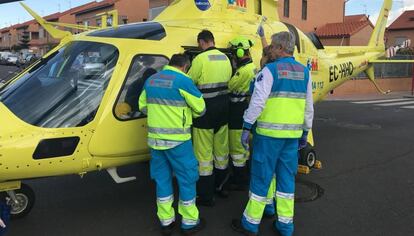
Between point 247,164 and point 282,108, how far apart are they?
5.58 ft

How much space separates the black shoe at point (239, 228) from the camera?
400cm

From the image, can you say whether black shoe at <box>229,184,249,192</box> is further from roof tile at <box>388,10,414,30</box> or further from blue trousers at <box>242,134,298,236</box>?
roof tile at <box>388,10,414,30</box>

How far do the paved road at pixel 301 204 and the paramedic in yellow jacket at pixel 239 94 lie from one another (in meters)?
0.55

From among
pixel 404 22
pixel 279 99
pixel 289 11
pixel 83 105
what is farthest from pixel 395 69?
pixel 404 22

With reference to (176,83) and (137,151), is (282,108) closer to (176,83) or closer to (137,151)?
(176,83)

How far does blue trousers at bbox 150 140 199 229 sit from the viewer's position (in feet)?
12.8

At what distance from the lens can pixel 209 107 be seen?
4.49 meters

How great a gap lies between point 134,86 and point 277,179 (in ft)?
5.87

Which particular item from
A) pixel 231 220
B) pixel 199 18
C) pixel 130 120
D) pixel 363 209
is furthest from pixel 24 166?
pixel 363 209

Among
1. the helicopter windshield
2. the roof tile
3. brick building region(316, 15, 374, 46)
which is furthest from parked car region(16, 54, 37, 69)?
the roof tile

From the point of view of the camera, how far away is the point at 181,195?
401 cm

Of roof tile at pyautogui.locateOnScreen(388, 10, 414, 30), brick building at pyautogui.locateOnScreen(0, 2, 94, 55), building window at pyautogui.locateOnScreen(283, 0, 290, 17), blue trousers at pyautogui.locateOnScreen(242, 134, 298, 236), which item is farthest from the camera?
brick building at pyautogui.locateOnScreen(0, 2, 94, 55)

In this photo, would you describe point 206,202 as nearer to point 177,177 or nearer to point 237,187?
point 237,187

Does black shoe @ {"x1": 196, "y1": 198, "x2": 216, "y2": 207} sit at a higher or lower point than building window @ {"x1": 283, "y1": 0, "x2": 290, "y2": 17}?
lower
